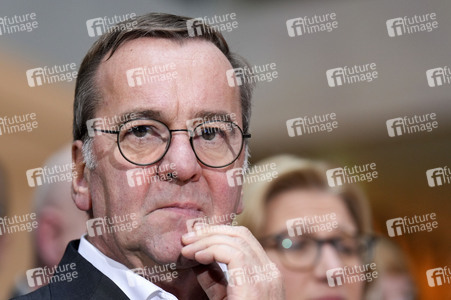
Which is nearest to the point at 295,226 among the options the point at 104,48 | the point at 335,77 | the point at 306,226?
the point at 306,226

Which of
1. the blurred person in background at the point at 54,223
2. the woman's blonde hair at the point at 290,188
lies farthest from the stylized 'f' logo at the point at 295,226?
the blurred person in background at the point at 54,223

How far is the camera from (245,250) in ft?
7.65

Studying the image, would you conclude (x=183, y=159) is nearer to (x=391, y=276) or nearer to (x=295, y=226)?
(x=295, y=226)

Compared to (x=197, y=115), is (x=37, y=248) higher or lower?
lower

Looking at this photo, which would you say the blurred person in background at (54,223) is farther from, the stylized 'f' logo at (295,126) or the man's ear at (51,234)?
the stylized 'f' logo at (295,126)

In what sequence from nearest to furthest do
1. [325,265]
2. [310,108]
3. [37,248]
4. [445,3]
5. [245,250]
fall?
[245,250] < [325,265] < [37,248] < [310,108] < [445,3]

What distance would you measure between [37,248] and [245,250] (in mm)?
1939

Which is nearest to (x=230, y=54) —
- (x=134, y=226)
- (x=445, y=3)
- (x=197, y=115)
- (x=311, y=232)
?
(x=197, y=115)

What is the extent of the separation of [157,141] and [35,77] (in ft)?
6.56

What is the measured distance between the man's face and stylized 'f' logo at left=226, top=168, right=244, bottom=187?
2 centimetres

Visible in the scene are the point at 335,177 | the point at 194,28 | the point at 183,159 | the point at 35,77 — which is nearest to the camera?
the point at 183,159

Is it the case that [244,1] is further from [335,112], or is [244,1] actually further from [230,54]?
[230,54]

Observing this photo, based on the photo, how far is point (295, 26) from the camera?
506 centimetres

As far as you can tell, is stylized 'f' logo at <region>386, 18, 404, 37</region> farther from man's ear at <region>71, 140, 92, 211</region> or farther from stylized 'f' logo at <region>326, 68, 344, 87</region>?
man's ear at <region>71, 140, 92, 211</region>
